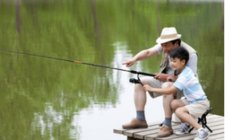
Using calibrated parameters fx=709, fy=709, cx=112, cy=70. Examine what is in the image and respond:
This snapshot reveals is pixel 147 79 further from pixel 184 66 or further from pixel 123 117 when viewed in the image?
pixel 123 117

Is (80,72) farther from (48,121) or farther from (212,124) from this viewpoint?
(212,124)

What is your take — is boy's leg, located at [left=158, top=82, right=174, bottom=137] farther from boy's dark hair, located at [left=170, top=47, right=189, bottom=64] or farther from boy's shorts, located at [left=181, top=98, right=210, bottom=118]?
boy's dark hair, located at [left=170, top=47, right=189, bottom=64]

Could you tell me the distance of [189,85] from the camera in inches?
253

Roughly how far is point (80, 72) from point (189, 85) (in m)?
7.24

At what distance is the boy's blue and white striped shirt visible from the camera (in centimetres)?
638

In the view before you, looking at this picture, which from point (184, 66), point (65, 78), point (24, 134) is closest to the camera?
point (184, 66)

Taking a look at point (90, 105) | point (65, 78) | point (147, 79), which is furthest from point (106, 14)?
point (147, 79)

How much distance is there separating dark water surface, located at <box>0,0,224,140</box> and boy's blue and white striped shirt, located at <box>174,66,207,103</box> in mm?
1892

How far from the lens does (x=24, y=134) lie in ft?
28.6

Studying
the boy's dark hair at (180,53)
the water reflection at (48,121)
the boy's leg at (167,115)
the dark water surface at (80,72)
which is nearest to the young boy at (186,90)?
the boy's dark hair at (180,53)

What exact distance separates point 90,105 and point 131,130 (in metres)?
3.33

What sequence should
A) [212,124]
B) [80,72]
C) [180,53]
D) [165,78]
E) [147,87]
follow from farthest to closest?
[80,72], [212,124], [165,78], [147,87], [180,53]

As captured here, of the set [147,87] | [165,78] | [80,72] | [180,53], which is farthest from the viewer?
[80,72]

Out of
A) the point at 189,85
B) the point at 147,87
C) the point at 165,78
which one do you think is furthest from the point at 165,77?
the point at 189,85
